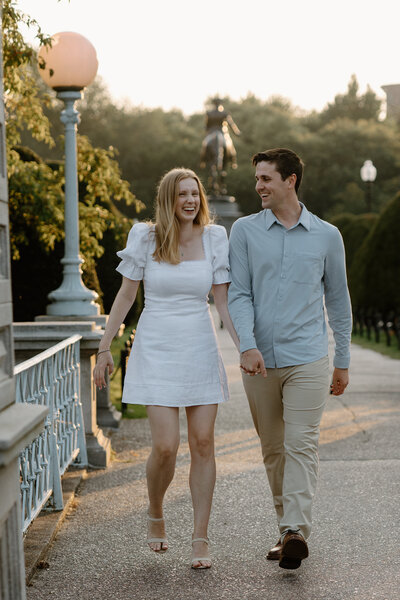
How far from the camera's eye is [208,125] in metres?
37.9

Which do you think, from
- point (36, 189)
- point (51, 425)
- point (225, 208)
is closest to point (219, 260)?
point (51, 425)

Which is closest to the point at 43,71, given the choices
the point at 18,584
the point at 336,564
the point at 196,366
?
the point at 196,366

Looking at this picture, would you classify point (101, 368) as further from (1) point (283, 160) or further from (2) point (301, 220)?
(1) point (283, 160)

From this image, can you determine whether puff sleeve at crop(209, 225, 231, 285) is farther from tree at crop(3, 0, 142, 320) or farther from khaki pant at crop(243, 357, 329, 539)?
tree at crop(3, 0, 142, 320)

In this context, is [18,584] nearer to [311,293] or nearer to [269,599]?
[269,599]

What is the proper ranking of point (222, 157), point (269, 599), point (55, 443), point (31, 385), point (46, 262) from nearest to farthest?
point (269, 599) → point (31, 385) → point (55, 443) → point (46, 262) → point (222, 157)

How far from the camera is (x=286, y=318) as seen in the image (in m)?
4.28

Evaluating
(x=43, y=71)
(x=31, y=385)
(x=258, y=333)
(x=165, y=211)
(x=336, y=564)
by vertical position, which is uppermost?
(x=43, y=71)

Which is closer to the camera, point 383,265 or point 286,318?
point 286,318

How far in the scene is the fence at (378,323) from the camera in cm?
1689

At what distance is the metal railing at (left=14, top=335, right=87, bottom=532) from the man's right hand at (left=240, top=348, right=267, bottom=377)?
102cm

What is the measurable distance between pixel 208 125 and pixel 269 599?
35005 millimetres

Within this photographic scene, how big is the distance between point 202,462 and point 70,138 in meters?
3.62

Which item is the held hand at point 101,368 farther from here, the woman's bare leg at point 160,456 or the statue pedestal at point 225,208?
the statue pedestal at point 225,208
